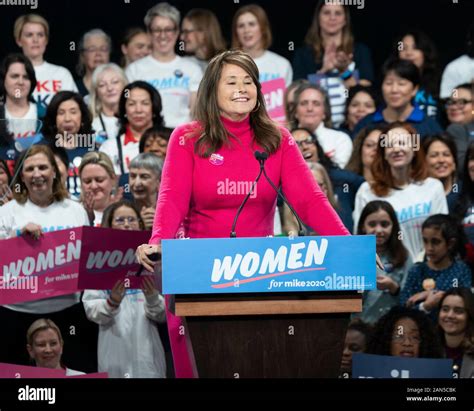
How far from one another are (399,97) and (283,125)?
75 cm

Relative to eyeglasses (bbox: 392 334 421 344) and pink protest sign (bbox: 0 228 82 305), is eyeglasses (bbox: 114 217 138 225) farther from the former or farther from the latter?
eyeglasses (bbox: 392 334 421 344)

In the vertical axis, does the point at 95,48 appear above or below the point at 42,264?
above

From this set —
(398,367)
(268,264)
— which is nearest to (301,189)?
(268,264)

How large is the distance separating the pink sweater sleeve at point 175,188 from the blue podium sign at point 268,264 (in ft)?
1.26

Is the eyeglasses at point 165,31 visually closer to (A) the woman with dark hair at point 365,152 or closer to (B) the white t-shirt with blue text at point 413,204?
(A) the woman with dark hair at point 365,152

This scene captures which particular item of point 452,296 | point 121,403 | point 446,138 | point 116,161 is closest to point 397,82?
point 446,138

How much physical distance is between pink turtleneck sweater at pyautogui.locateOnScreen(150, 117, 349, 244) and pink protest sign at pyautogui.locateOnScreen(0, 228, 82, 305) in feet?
6.76

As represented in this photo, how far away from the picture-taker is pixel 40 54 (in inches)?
257

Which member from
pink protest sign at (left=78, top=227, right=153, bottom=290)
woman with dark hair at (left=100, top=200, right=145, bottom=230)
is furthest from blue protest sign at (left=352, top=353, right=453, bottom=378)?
woman with dark hair at (left=100, top=200, right=145, bottom=230)

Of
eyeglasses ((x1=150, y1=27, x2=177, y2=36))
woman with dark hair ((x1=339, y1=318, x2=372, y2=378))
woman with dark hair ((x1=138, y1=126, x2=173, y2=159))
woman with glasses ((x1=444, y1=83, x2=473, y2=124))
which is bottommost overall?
woman with dark hair ((x1=339, y1=318, x2=372, y2=378))

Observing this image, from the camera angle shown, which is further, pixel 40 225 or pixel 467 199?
pixel 467 199

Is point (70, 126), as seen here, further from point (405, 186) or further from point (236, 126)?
point (236, 126)

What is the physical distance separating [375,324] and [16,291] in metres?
2.04

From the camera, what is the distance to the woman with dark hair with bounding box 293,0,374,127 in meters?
6.52
